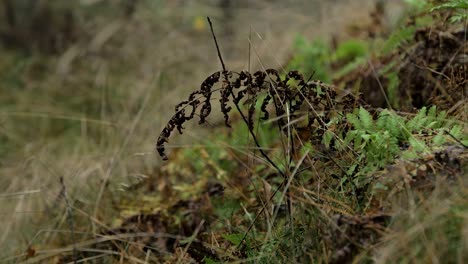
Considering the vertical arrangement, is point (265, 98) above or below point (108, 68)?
above

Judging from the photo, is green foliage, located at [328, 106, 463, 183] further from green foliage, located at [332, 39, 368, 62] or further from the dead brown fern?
green foliage, located at [332, 39, 368, 62]

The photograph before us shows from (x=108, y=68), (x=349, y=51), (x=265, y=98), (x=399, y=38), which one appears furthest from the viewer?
(x=108, y=68)

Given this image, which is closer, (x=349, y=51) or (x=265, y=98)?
(x=265, y=98)

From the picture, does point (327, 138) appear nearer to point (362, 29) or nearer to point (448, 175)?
point (448, 175)

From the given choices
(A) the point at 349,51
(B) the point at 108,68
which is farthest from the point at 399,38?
(B) the point at 108,68

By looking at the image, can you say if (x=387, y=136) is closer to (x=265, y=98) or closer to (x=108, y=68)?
(x=265, y=98)

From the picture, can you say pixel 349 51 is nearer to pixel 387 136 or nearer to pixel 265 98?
pixel 265 98

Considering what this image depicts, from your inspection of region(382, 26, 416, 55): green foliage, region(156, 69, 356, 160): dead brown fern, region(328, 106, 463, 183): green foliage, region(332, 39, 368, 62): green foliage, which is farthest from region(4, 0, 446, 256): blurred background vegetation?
region(328, 106, 463, 183): green foliage

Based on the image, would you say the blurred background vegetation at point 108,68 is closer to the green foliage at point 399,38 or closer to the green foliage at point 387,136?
the green foliage at point 399,38

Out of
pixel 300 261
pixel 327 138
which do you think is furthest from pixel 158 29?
pixel 300 261

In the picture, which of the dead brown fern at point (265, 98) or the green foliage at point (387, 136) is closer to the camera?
the green foliage at point (387, 136)

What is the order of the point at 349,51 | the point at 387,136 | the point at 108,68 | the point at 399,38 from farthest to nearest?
the point at 108,68 < the point at 349,51 < the point at 399,38 < the point at 387,136

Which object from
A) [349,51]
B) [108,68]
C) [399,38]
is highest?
[399,38]

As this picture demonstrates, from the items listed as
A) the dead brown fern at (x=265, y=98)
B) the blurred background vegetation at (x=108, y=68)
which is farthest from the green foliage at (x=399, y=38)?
the dead brown fern at (x=265, y=98)
